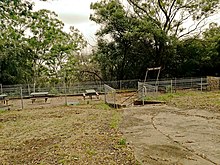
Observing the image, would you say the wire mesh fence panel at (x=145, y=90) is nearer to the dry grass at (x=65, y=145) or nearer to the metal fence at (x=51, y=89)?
the metal fence at (x=51, y=89)

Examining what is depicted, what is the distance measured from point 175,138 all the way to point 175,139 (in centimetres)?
10

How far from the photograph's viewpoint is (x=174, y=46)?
2212cm

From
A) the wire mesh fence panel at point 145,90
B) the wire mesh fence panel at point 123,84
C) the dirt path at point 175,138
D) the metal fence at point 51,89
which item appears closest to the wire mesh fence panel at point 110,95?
the wire mesh fence panel at point 145,90

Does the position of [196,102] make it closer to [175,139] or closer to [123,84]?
[175,139]

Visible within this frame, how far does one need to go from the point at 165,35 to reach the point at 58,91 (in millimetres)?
9853

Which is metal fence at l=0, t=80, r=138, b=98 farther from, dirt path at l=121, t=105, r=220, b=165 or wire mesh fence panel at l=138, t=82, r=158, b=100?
dirt path at l=121, t=105, r=220, b=165

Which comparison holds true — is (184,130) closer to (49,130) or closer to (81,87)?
(49,130)

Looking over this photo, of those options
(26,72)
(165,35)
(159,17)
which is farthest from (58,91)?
(159,17)

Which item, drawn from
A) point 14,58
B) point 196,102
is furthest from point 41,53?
point 196,102

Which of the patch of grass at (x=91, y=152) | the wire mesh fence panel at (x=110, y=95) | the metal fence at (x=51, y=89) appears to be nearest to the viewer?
the patch of grass at (x=91, y=152)

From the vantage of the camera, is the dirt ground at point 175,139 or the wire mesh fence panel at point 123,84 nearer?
the dirt ground at point 175,139

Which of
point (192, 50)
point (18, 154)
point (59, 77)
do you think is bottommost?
point (18, 154)

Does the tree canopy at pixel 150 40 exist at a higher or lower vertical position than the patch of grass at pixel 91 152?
higher

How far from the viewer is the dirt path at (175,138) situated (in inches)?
181
